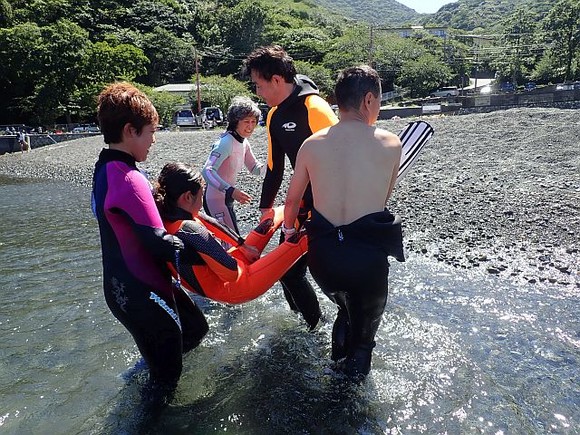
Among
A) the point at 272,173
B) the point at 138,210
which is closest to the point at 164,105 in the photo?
the point at 272,173

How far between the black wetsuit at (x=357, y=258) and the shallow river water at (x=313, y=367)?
0.79 metres

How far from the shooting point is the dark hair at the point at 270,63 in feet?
13.1

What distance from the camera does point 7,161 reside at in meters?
29.7

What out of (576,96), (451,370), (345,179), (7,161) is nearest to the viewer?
(345,179)

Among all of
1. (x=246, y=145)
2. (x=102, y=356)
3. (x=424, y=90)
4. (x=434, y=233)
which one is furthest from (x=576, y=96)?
(x=424, y=90)

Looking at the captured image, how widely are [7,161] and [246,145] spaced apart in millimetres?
29279

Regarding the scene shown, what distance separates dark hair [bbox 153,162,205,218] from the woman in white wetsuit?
1.47 meters

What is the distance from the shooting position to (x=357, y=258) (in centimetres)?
323

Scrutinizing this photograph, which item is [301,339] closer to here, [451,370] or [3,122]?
[451,370]

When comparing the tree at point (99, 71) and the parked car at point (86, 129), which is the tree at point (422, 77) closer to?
the tree at point (99, 71)

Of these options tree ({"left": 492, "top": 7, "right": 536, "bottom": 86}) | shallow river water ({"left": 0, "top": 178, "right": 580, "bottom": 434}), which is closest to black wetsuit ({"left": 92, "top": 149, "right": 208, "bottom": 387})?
shallow river water ({"left": 0, "top": 178, "right": 580, "bottom": 434})

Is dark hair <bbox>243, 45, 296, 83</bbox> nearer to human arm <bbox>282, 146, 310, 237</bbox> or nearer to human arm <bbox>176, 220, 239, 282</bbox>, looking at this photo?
human arm <bbox>282, 146, 310, 237</bbox>

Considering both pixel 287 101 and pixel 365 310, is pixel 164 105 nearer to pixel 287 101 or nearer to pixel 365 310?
pixel 287 101

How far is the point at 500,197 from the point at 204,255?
8.22m
